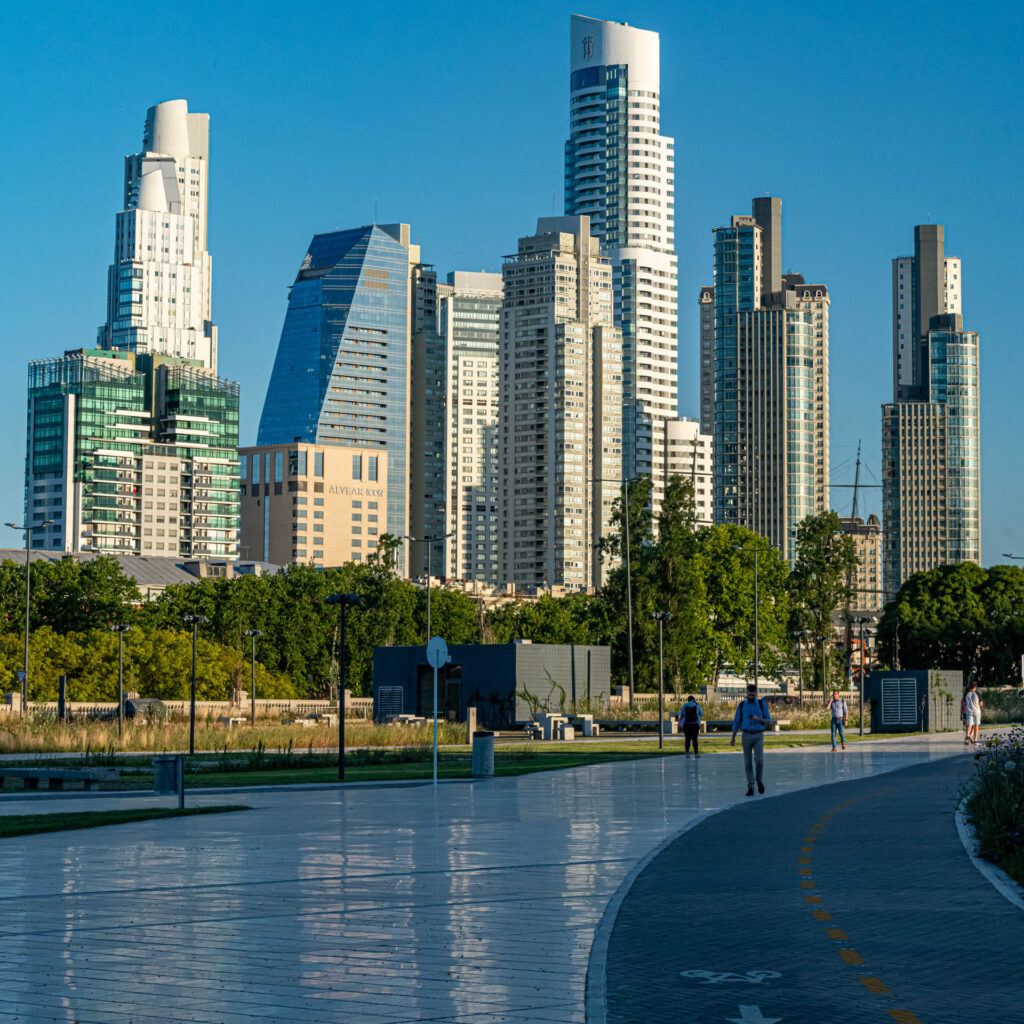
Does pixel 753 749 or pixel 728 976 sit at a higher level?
pixel 728 976

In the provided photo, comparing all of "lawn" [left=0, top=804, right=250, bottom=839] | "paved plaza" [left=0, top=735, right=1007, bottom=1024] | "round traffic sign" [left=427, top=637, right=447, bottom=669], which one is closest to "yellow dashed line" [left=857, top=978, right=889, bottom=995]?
"paved plaza" [left=0, top=735, right=1007, bottom=1024]

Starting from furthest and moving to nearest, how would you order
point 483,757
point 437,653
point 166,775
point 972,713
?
point 972,713
point 483,757
point 437,653
point 166,775

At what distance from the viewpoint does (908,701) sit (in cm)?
6469

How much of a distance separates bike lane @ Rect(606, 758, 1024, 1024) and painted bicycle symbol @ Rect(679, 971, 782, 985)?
0.04 feet

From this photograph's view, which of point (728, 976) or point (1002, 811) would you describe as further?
point (1002, 811)

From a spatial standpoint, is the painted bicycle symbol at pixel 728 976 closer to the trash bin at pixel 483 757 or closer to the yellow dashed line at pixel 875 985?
the yellow dashed line at pixel 875 985

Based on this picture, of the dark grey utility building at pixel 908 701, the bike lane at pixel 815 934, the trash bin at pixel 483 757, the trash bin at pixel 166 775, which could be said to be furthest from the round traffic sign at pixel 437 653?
the dark grey utility building at pixel 908 701

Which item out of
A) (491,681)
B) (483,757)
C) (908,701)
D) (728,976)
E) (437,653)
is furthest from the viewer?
(491,681)

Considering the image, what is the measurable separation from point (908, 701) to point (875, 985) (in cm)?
5733

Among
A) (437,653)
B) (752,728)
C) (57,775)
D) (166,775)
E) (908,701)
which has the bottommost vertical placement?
(908,701)

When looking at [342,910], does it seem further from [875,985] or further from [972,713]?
[972,713]

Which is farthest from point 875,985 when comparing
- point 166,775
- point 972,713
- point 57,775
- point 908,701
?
point 908,701

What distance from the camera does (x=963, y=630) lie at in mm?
105250

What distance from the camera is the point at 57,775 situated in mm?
30719
